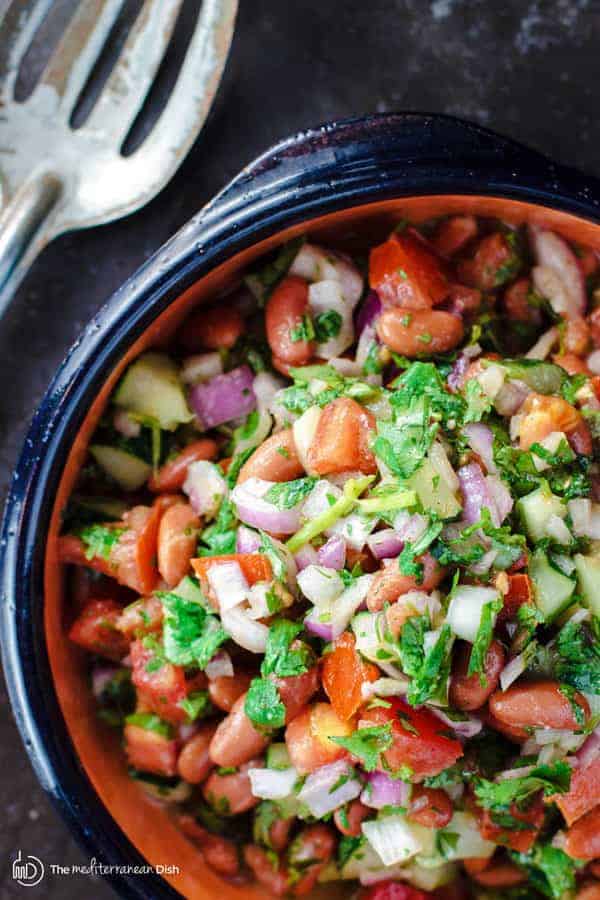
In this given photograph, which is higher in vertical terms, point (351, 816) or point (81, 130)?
point (81, 130)

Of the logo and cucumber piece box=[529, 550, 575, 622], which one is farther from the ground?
cucumber piece box=[529, 550, 575, 622]

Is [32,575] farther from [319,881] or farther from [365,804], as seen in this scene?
[319,881]

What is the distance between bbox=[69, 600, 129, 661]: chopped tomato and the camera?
189cm

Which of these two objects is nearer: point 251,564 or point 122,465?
point 251,564

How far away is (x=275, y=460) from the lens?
1.70 meters

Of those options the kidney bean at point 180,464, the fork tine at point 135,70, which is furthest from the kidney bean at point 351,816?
the fork tine at point 135,70

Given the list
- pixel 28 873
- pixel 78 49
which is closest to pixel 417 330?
pixel 78 49

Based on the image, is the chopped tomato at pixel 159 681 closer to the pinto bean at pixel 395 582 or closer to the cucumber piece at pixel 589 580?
the pinto bean at pixel 395 582

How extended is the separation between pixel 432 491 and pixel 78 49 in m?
1.21

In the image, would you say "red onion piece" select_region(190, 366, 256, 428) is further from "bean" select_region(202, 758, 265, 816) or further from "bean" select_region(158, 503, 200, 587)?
"bean" select_region(202, 758, 265, 816)

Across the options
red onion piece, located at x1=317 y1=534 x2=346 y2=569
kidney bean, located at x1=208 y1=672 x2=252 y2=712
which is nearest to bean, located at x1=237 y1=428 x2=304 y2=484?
red onion piece, located at x1=317 y1=534 x2=346 y2=569

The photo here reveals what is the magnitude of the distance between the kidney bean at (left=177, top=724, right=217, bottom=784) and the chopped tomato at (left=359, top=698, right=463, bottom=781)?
398 mm

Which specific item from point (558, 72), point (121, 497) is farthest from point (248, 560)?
point (558, 72)

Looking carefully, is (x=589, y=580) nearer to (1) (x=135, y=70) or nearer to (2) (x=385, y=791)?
(2) (x=385, y=791)
